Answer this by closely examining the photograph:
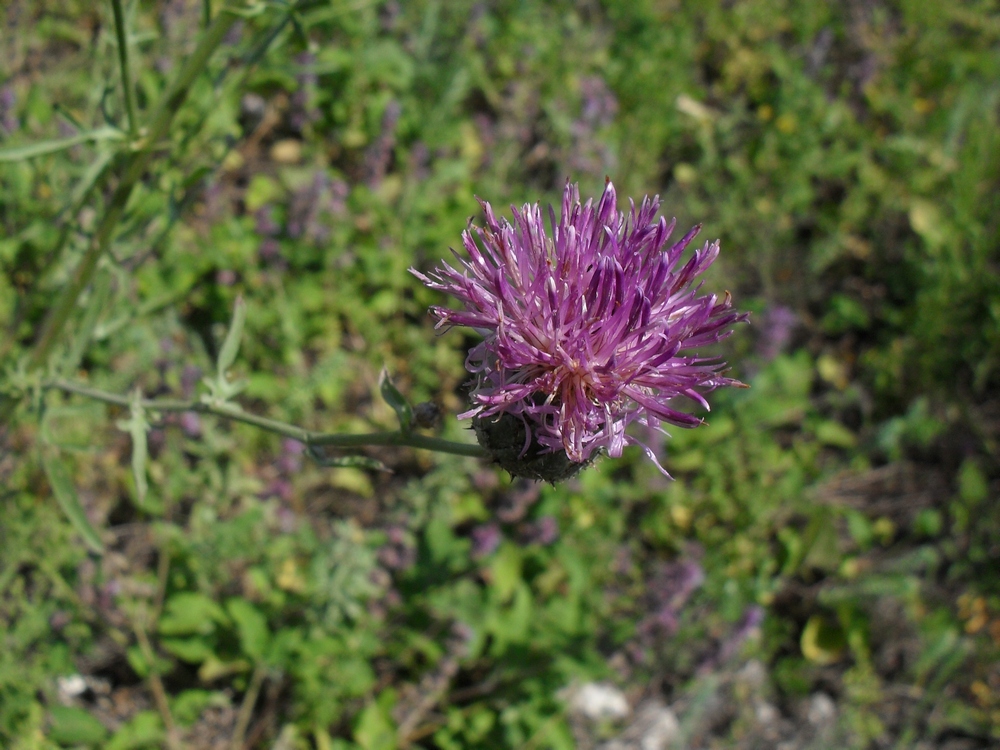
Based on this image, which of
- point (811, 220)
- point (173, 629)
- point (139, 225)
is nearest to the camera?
point (139, 225)

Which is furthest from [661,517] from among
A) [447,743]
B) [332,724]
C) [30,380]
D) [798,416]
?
[30,380]

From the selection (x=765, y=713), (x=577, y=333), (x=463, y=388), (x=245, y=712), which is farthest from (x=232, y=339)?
(x=765, y=713)

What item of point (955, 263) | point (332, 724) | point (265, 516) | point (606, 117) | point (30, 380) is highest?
point (606, 117)

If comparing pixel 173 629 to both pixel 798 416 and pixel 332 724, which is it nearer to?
pixel 332 724

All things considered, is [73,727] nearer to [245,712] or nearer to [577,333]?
[245,712]

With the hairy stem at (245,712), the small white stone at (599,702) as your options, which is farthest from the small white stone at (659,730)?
the hairy stem at (245,712)

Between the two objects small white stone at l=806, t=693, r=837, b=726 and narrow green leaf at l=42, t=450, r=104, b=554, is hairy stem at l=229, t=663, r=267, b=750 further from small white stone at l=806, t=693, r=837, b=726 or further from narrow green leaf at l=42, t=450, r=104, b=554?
small white stone at l=806, t=693, r=837, b=726
